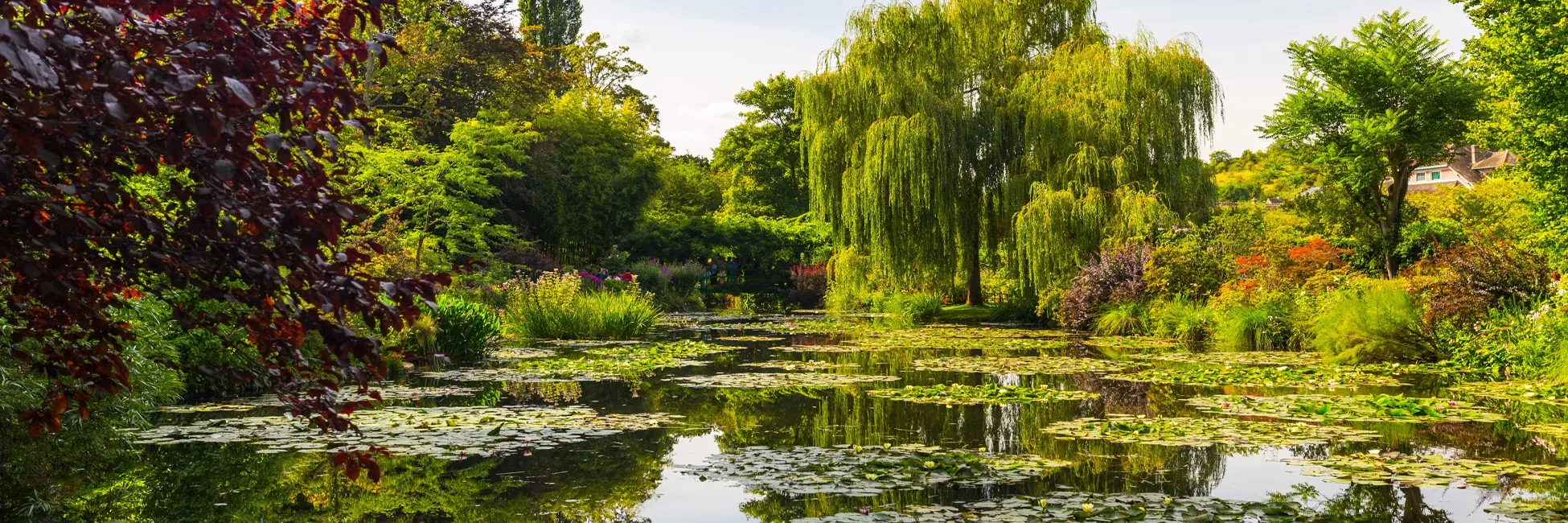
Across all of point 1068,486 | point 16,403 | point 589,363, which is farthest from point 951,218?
point 16,403

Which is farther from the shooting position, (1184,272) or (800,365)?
(1184,272)

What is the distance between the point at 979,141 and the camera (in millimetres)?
21391

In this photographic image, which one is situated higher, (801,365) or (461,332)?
(461,332)

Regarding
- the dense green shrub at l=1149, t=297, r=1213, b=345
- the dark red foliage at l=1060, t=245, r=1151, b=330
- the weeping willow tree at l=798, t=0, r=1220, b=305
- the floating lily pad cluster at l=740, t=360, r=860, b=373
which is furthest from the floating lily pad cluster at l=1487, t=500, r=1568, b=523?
the weeping willow tree at l=798, t=0, r=1220, b=305

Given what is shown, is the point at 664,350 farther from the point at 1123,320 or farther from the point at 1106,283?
the point at 1106,283

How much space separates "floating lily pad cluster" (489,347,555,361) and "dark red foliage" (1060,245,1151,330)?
9.02 m

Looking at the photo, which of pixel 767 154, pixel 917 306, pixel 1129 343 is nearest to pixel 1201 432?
pixel 1129 343

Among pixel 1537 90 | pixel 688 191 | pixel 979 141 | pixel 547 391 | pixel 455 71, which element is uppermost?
pixel 455 71

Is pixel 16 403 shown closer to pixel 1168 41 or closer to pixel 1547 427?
pixel 1547 427

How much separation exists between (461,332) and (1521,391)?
1090 centimetres

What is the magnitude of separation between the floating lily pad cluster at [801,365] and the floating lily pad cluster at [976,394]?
223 centimetres

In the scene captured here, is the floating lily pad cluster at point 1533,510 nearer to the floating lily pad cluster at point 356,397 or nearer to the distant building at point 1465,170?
the floating lily pad cluster at point 356,397

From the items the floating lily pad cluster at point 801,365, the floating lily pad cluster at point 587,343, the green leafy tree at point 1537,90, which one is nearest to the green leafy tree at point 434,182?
the floating lily pad cluster at point 587,343

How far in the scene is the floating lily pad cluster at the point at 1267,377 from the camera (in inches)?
394
